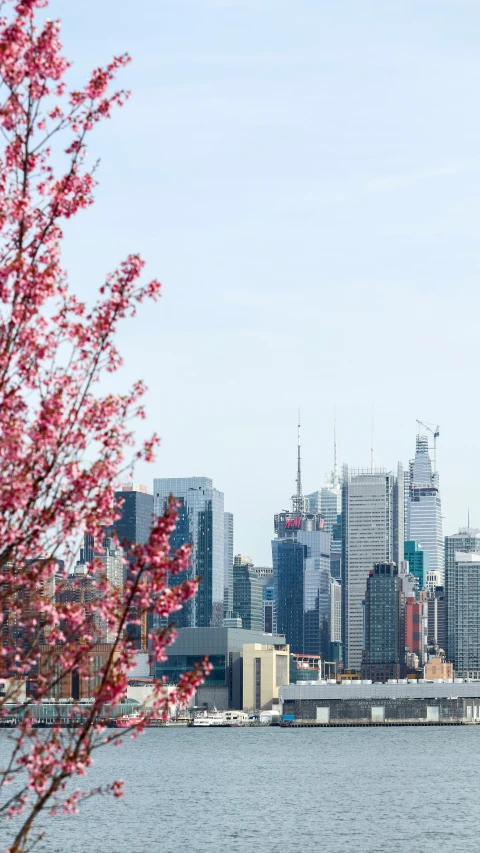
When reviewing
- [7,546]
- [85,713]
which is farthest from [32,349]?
[85,713]

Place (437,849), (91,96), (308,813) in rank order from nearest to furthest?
(91,96)
(437,849)
(308,813)

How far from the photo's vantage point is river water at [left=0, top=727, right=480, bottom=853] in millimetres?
66438

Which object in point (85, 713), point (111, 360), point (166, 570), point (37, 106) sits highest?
point (37, 106)

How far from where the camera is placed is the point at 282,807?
8575cm

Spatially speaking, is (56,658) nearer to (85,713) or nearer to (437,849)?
(85,713)

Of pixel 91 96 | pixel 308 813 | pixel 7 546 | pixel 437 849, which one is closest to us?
pixel 7 546

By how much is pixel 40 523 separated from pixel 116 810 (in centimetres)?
7547

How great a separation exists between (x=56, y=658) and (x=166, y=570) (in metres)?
1.45

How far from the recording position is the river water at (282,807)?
6644 centimetres

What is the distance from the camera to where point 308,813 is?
81.6 metres

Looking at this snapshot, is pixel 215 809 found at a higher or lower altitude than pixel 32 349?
lower

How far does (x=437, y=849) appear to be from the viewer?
62.5 metres

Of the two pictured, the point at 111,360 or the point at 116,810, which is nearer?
the point at 111,360

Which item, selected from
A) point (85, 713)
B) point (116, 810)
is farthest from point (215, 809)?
point (85, 713)
